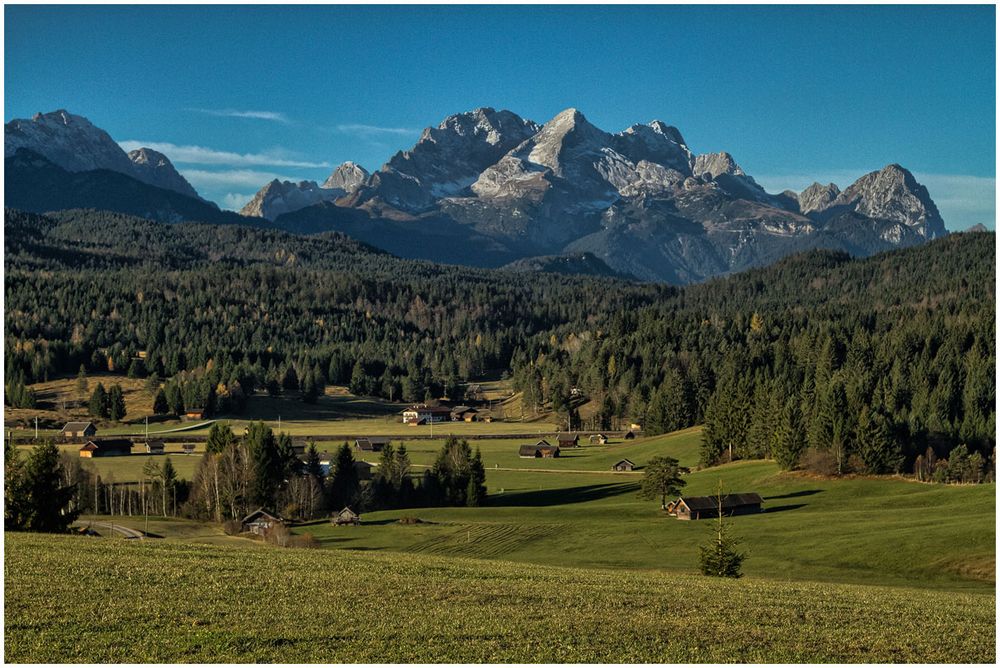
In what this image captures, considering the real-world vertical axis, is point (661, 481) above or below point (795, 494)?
above

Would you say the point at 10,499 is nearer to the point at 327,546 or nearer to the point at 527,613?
the point at 327,546

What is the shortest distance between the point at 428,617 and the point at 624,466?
117m

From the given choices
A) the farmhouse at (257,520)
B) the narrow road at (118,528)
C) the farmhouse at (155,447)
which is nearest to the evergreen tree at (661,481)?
the farmhouse at (257,520)

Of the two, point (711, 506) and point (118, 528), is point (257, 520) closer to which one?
point (118, 528)

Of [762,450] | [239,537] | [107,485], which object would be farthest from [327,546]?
[762,450]

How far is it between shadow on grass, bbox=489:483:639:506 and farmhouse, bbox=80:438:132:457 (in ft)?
205

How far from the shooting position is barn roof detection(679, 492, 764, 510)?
101 m

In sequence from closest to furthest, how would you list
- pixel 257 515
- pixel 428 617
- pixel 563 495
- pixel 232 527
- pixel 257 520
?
pixel 428 617
pixel 232 527
pixel 257 520
pixel 257 515
pixel 563 495

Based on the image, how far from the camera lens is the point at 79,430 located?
174 meters

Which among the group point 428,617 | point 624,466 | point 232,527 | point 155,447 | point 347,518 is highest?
point 155,447

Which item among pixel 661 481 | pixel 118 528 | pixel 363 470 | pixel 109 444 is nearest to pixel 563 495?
pixel 661 481

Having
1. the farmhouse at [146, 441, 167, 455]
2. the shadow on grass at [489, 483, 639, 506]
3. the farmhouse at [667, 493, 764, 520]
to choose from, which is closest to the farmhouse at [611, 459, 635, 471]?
the shadow on grass at [489, 483, 639, 506]

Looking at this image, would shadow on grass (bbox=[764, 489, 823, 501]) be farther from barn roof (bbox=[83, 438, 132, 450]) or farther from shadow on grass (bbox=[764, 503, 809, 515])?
barn roof (bbox=[83, 438, 132, 450])

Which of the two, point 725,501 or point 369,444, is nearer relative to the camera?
point 725,501
